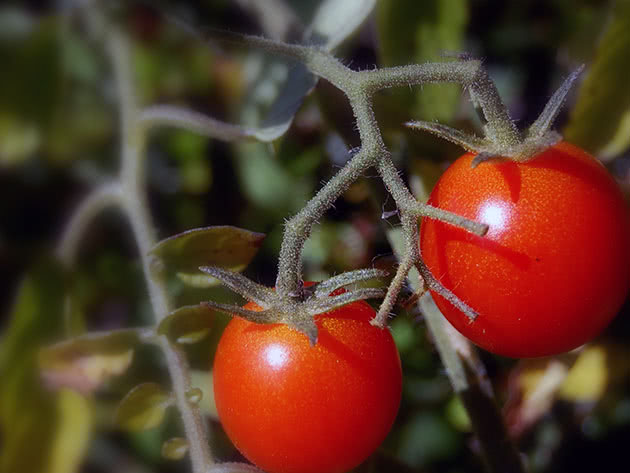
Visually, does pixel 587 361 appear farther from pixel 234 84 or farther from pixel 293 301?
pixel 234 84

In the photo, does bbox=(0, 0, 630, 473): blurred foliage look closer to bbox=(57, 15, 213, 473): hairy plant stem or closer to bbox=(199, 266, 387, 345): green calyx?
bbox=(57, 15, 213, 473): hairy plant stem

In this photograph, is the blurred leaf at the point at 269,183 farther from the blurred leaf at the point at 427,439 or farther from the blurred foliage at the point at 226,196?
the blurred leaf at the point at 427,439

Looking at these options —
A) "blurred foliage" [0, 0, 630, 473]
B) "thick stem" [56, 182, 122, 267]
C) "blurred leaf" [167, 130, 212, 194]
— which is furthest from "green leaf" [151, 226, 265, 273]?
"blurred leaf" [167, 130, 212, 194]

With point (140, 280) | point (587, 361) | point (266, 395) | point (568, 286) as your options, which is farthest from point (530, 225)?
point (140, 280)

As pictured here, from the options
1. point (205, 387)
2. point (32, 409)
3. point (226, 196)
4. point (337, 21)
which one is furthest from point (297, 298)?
point (226, 196)

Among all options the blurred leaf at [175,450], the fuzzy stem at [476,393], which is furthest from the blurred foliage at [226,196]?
the fuzzy stem at [476,393]

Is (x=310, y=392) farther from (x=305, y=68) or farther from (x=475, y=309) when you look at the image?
(x=305, y=68)
